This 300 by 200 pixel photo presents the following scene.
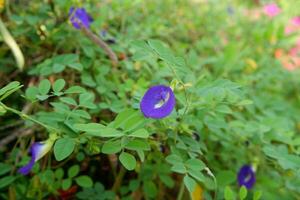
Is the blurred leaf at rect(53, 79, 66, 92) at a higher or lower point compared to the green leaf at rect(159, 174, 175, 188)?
higher

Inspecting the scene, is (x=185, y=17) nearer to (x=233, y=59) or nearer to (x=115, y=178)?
(x=233, y=59)

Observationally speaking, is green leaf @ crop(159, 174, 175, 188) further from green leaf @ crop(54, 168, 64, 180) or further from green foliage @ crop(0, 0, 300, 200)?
green leaf @ crop(54, 168, 64, 180)

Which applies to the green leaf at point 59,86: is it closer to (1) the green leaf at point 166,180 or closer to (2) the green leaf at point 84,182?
(2) the green leaf at point 84,182

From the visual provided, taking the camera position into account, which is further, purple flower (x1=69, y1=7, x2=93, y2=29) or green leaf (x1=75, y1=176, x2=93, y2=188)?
purple flower (x1=69, y1=7, x2=93, y2=29)

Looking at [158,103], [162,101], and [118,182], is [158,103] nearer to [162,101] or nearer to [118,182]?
[162,101]

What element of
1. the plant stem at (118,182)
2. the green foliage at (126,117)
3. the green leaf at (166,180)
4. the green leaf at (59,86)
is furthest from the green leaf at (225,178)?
the green leaf at (59,86)

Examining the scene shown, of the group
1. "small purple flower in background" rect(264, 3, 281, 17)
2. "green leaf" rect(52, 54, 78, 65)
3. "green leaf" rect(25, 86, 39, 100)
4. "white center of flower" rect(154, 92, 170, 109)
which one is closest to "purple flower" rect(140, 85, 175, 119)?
"white center of flower" rect(154, 92, 170, 109)
